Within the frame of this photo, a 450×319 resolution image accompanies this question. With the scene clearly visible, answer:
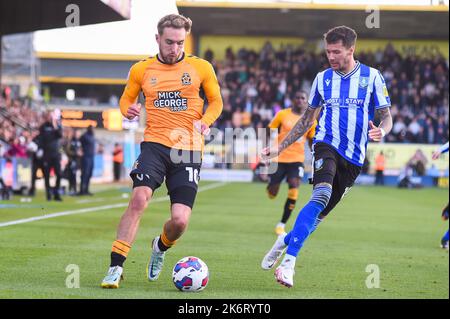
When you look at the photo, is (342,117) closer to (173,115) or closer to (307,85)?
(173,115)

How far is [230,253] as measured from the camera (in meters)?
11.6

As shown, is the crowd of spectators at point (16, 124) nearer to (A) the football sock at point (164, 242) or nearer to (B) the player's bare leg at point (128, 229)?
(A) the football sock at point (164, 242)

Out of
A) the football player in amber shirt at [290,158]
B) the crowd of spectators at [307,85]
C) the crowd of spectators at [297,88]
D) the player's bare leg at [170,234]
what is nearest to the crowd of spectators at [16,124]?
the crowd of spectators at [297,88]

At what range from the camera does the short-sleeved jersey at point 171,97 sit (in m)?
8.30

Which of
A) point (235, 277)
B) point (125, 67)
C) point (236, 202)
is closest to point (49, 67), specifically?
point (125, 67)

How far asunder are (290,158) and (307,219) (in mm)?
7400

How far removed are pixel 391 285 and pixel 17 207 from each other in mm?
12003

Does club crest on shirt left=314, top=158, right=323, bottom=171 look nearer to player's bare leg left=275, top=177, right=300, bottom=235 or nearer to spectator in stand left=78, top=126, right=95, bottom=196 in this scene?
player's bare leg left=275, top=177, right=300, bottom=235

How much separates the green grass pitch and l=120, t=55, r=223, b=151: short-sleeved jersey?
139cm

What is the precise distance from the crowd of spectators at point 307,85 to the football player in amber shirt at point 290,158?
2708cm

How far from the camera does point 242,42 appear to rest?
52469 millimetres

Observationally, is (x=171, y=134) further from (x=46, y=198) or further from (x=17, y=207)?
(x=46, y=198)

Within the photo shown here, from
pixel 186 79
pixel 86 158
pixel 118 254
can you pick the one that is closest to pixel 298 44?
pixel 86 158

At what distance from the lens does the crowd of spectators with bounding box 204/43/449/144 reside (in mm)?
44375
